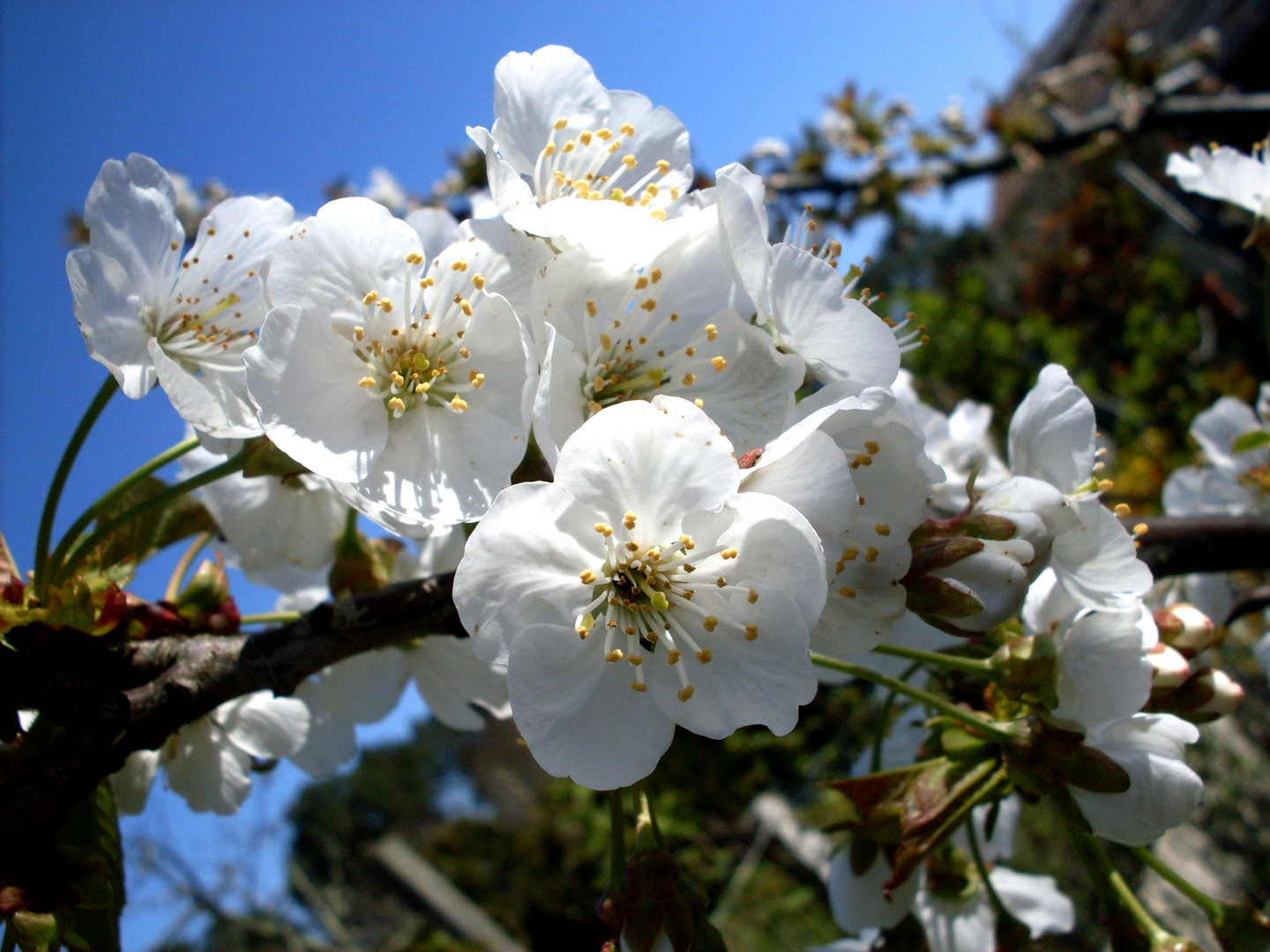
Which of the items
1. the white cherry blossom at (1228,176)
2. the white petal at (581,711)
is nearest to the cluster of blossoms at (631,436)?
the white petal at (581,711)

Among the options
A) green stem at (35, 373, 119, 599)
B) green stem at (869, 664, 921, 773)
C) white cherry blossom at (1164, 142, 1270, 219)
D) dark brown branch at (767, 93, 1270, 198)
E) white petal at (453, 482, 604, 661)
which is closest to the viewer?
white petal at (453, 482, 604, 661)

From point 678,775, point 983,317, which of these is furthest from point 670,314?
point 983,317

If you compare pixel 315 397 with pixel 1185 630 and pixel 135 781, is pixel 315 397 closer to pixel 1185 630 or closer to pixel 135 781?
pixel 135 781

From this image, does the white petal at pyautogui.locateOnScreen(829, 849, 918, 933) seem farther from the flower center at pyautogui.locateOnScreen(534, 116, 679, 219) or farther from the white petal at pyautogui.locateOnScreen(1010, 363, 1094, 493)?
the flower center at pyautogui.locateOnScreen(534, 116, 679, 219)

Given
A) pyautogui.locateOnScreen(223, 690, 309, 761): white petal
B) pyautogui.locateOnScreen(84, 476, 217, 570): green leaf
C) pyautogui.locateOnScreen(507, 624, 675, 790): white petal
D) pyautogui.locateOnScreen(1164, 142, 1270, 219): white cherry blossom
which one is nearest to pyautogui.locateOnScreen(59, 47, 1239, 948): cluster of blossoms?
pyautogui.locateOnScreen(507, 624, 675, 790): white petal

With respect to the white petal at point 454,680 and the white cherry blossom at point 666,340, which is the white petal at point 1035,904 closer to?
the white petal at point 454,680

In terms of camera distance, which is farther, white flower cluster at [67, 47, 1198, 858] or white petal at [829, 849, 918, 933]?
white petal at [829, 849, 918, 933]
